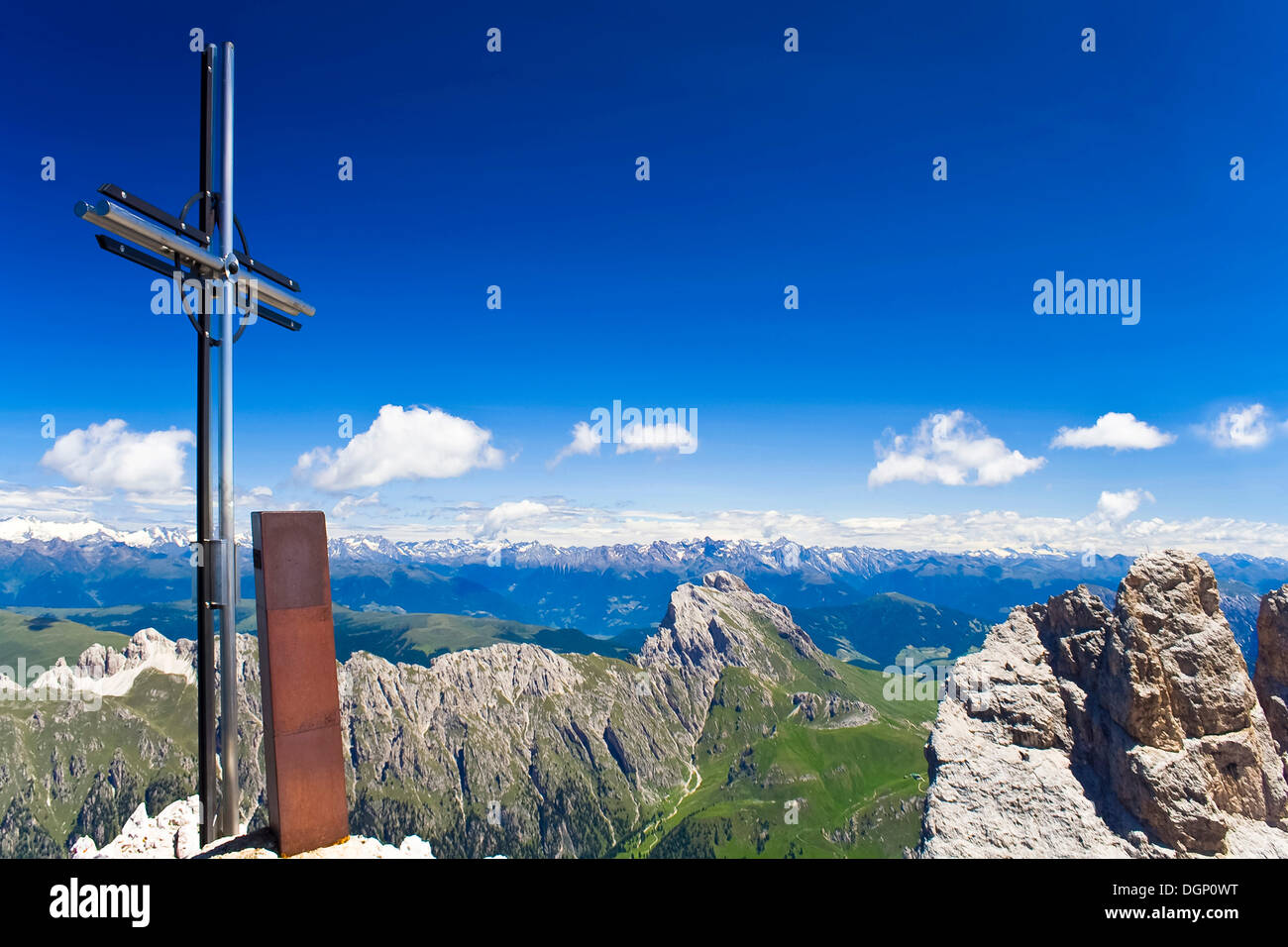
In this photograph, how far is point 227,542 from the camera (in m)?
11.1

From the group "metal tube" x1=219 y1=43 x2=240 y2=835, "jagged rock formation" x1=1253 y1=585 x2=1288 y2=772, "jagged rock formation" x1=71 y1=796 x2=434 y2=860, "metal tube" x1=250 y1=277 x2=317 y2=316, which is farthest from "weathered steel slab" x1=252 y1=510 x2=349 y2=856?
"jagged rock formation" x1=1253 y1=585 x2=1288 y2=772

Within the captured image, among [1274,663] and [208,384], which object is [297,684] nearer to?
[208,384]

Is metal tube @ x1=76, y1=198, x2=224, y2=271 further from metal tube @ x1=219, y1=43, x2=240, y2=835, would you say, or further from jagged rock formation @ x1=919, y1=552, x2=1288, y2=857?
jagged rock formation @ x1=919, y1=552, x2=1288, y2=857

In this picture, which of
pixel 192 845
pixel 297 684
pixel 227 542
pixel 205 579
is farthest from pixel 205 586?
pixel 192 845

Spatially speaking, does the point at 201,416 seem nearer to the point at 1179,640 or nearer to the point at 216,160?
the point at 216,160

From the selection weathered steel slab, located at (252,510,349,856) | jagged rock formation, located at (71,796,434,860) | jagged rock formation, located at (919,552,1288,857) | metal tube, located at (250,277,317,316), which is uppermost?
metal tube, located at (250,277,317,316)

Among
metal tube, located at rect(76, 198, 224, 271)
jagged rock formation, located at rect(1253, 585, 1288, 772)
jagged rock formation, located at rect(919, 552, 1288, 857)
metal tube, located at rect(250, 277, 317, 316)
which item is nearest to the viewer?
metal tube, located at rect(76, 198, 224, 271)

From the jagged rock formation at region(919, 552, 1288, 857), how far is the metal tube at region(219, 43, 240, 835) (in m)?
41.6

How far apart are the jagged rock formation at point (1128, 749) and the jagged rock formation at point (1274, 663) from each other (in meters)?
0.89

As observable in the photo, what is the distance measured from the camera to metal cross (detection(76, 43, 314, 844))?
1080 centimetres

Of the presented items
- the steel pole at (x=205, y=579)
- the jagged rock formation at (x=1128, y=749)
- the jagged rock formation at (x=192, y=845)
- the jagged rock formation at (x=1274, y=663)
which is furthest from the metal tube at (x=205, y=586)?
the jagged rock formation at (x=1274, y=663)
